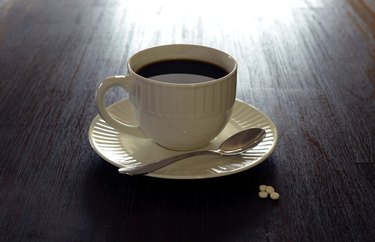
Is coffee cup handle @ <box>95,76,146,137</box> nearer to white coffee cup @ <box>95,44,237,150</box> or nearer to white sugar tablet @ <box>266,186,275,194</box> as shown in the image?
white coffee cup @ <box>95,44,237,150</box>

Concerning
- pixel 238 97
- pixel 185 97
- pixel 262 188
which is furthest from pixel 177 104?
pixel 238 97

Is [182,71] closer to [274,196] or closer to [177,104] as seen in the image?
[177,104]

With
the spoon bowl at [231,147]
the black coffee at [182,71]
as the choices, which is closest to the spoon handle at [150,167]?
the spoon bowl at [231,147]

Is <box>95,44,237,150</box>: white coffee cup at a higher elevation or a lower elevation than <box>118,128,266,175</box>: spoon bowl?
higher

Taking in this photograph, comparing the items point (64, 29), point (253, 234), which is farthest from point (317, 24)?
point (253, 234)

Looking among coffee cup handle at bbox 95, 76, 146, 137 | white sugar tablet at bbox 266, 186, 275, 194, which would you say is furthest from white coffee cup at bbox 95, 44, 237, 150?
white sugar tablet at bbox 266, 186, 275, 194
